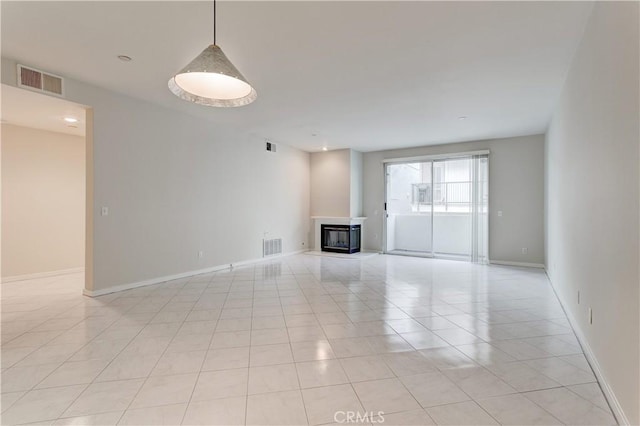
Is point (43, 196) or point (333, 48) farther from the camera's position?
point (43, 196)

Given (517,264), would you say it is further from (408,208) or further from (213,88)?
(213,88)

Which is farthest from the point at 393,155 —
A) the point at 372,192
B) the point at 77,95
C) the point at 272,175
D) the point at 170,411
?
the point at 170,411

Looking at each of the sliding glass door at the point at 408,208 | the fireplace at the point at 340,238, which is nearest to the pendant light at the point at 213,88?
the fireplace at the point at 340,238

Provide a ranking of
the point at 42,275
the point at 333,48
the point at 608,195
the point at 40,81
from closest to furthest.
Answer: the point at 608,195 < the point at 333,48 < the point at 40,81 < the point at 42,275

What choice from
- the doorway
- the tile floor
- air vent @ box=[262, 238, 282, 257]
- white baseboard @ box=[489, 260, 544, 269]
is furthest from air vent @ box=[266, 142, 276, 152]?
white baseboard @ box=[489, 260, 544, 269]

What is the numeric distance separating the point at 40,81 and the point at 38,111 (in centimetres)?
108

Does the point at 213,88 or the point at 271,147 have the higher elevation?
the point at 271,147

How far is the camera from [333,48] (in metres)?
3.01

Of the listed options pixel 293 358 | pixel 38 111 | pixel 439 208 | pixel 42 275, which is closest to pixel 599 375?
pixel 293 358

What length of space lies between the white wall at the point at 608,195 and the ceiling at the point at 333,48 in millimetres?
Answer: 567

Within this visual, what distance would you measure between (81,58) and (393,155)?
6.50 m

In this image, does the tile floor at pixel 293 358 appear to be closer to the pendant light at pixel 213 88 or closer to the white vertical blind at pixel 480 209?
the pendant light at pixel 213 88

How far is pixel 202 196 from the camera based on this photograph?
18.2 ft

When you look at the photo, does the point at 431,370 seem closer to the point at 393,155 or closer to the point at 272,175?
the point at 272,175
